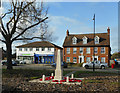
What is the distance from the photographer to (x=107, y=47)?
4100cm

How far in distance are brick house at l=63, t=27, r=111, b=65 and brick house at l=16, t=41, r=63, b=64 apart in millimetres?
5935

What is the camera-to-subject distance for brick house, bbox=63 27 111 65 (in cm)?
4147

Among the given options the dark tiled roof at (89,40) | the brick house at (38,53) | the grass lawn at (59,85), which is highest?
the dark tiled roof at (89,40)

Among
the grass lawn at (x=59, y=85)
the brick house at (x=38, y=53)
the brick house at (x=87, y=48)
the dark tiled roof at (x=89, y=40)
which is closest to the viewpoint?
the grass lawn at (x=59, y=85)

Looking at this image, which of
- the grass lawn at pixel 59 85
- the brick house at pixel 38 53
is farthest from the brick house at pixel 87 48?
the grass lawn at pixel 59 85

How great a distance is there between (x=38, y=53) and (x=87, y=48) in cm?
1670

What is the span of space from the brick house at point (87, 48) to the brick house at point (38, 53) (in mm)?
5935

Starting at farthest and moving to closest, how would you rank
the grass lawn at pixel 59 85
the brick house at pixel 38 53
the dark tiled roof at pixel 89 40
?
the brick house at pixel 38 53 → the dark tiled roof at pixel 89 40 → the grass lawn at pixel 59 85

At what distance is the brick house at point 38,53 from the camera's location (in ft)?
161

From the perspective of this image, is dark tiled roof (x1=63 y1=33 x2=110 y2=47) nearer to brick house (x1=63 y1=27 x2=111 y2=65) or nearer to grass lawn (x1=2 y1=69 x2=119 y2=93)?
brick house (x1=63 y1=27 x2=111 y2=65)

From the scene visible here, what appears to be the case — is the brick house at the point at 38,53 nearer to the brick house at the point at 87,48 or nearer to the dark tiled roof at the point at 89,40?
the dark tiled roof at the point at 89,40

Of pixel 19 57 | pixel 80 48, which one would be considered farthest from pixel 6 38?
pixel 19 57

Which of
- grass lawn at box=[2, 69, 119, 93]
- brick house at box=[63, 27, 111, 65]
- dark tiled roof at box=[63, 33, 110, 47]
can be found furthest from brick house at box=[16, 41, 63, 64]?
grass lawn at box=[2, 69, 119, 93]

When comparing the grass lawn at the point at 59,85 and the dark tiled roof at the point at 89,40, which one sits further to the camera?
the dark tiled roof at the point at 89,40
